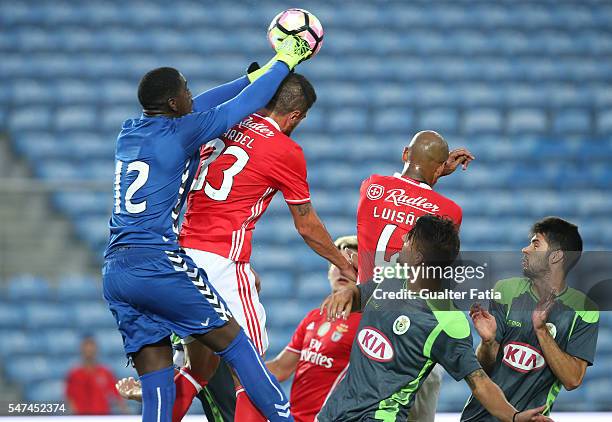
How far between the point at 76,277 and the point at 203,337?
307 cm

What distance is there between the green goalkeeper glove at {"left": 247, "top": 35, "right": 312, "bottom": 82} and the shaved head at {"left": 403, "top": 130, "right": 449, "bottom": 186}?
0.73 meters

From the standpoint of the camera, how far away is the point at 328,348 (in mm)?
4547

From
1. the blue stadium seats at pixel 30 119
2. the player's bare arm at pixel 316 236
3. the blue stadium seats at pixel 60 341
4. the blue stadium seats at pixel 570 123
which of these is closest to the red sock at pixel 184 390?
the player's bare arm at pixel 316 236

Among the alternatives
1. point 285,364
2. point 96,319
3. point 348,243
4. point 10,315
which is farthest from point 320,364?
point 10,315

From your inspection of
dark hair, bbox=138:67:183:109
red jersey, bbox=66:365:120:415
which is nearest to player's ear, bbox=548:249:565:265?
dark hair, bbox=138:67:183:109

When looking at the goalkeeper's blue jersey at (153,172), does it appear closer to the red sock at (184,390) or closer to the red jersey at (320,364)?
the red sock at (184,390)

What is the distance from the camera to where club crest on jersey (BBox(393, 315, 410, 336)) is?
350cm

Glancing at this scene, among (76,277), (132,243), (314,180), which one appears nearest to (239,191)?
(132,243)

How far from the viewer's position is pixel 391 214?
14.6ft

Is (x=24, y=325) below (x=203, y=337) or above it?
below

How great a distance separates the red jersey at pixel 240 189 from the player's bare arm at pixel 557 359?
1.11 metres

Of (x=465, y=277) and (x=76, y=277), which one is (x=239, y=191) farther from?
(x=76, y=277)

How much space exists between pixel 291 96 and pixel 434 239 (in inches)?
40.9

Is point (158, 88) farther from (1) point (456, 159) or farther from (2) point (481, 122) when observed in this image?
(2) point (481, 122)
